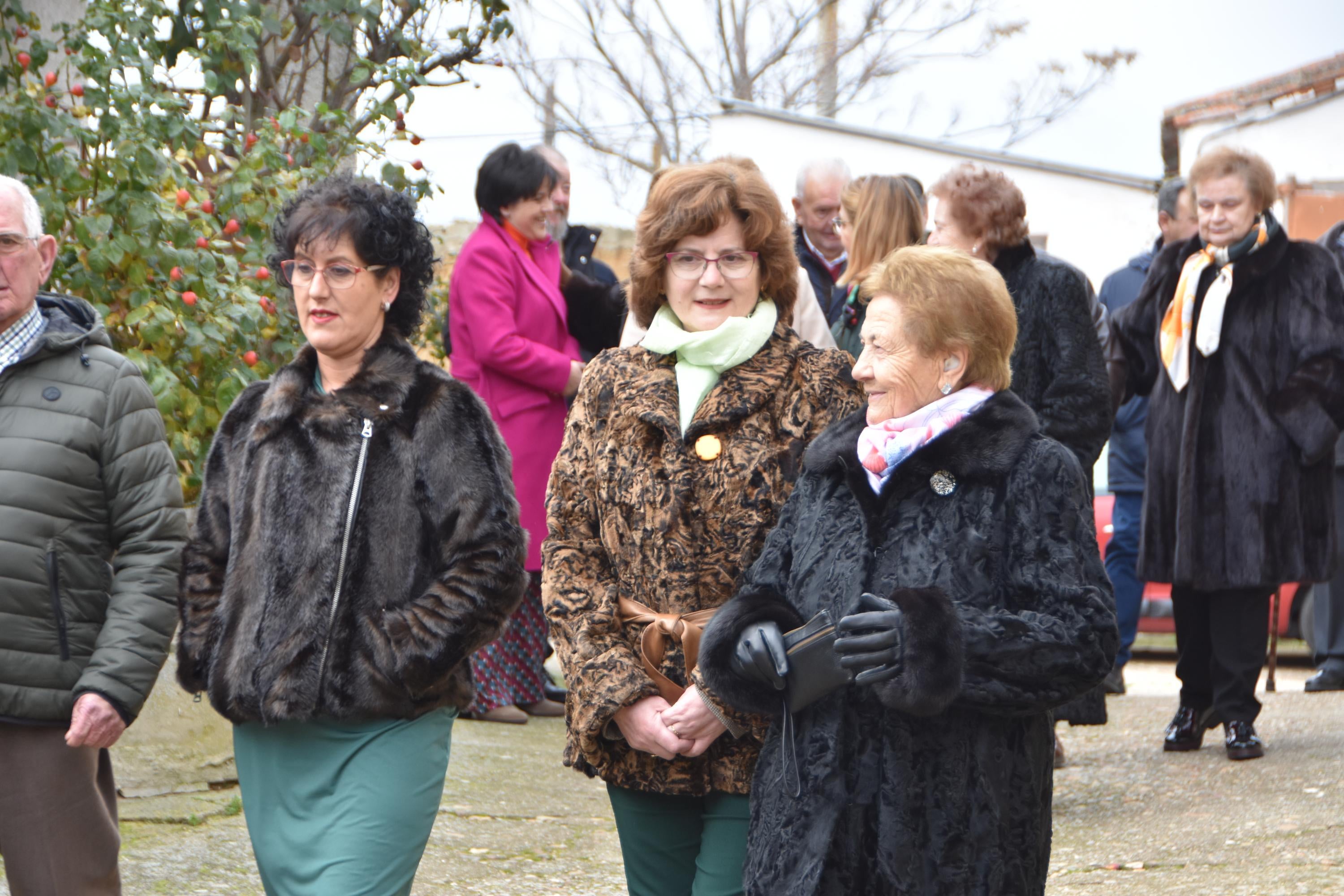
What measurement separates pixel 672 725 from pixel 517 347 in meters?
3.33

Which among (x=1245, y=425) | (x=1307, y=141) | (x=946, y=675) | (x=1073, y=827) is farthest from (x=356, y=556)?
(x=1307, y=141)

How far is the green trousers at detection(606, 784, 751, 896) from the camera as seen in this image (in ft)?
9.69

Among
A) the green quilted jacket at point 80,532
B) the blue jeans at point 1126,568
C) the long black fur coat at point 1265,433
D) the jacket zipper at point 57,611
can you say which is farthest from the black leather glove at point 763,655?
the blue jeans at point 1126,568

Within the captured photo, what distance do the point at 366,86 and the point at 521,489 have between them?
1848 millimetres

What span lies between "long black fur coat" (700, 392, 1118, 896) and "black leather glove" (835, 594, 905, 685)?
17 millimetres

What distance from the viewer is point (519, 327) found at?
20.1 feet

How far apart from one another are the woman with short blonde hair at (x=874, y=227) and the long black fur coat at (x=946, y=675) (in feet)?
7.55

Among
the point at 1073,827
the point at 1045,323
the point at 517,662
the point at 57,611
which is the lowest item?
the point at 1073,827

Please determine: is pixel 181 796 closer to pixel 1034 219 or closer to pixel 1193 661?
pixel 1193 661

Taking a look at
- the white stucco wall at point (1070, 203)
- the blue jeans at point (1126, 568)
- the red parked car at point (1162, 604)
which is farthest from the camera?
the white stucco wall at point (1070, 203)

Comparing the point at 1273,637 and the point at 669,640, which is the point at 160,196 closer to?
the point at 669,640

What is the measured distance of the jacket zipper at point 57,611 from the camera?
3.29 m

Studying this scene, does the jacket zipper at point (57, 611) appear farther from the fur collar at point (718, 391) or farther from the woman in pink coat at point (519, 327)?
the woman in pink coat at point (519, 327)

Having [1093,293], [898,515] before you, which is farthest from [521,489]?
[898,515]
